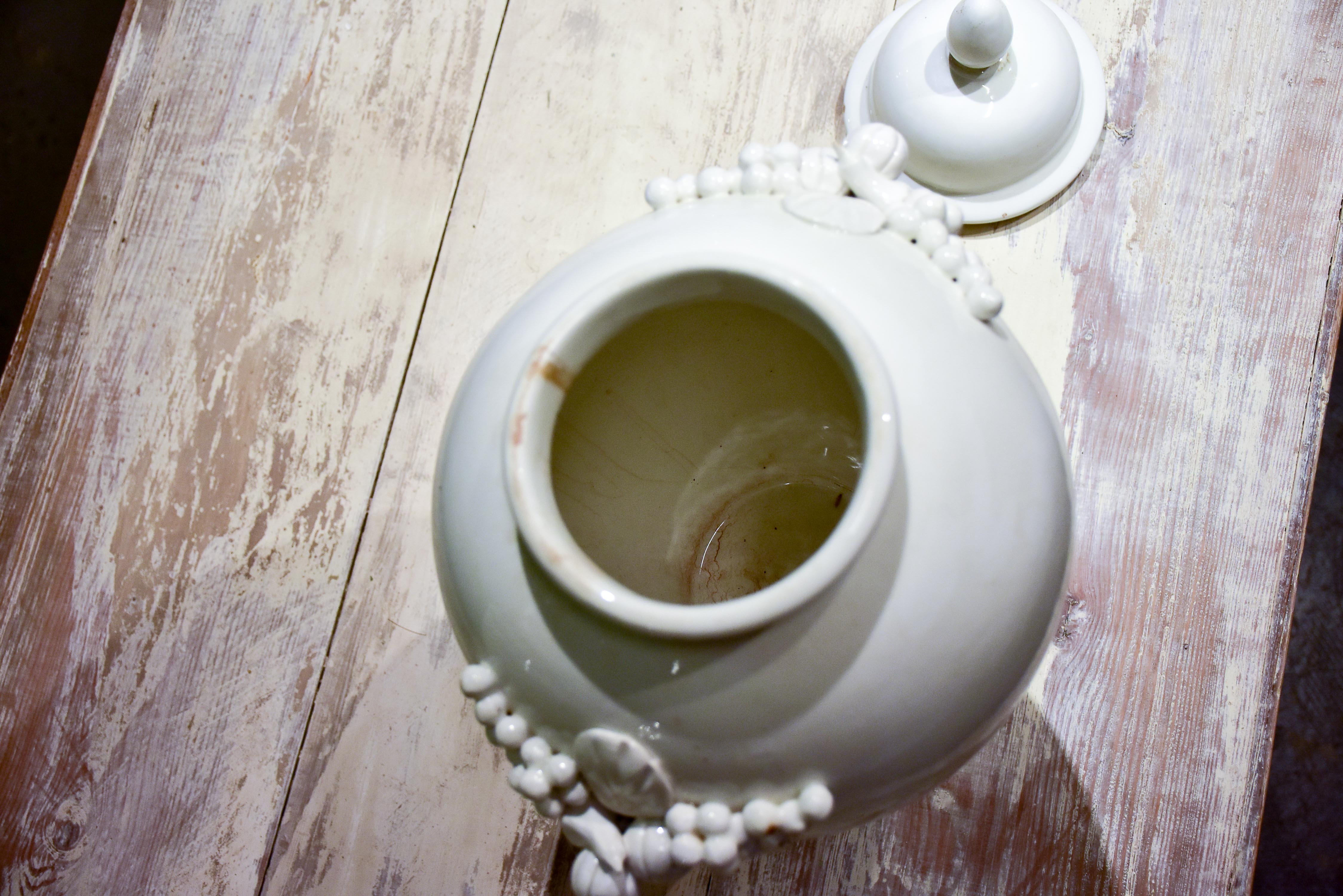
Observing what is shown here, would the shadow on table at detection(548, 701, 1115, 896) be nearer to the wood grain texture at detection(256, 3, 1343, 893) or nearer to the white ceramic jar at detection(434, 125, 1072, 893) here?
the wood grain texture at detection(256, 3, 1343, 893)

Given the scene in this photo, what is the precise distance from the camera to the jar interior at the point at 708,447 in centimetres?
45

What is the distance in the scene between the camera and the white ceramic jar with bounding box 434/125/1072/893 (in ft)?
1.14

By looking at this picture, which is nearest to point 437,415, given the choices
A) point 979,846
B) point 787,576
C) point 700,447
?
point 700,447

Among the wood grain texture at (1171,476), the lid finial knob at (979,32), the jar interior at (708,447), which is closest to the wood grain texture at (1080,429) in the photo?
the wood grain texture at (1171,476)

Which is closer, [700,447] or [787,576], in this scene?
[787,576]

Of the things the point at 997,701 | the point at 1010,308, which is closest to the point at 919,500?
the point at 997,701

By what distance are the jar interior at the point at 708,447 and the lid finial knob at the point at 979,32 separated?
289 millimetres

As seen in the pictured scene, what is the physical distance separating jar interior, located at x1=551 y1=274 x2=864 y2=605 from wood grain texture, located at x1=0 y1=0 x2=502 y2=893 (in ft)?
0.92

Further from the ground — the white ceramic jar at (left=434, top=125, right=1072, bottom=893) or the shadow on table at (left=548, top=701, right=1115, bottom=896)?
the white ceramic jar at (left=434, top=125, right=1072, bottom=893)

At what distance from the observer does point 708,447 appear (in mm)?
536

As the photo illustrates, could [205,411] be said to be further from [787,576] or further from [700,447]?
[787,576]

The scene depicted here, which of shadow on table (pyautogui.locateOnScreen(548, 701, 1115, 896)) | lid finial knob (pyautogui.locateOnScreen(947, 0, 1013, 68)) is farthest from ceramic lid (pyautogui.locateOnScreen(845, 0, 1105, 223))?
shadow on table (pyautogui.locateOnScreen(548, 701, 1115, 896))

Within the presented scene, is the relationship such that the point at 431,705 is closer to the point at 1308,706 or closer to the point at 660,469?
the point at 660,469

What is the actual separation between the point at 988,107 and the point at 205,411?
620 millimetres
